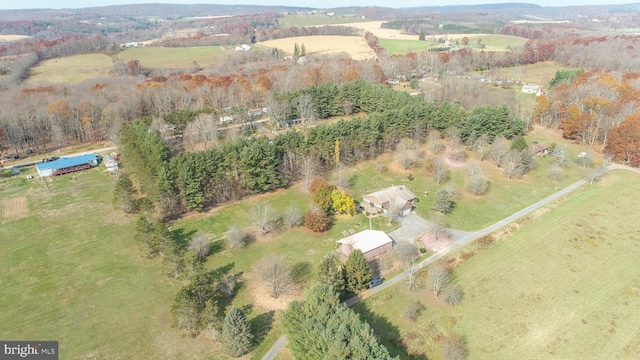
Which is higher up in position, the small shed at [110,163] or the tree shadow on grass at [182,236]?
the small shed at [110,163]

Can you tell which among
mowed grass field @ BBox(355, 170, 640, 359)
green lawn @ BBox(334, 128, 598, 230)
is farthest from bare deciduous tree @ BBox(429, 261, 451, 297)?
green lawn @ BBox(334, 128, 598, 230)

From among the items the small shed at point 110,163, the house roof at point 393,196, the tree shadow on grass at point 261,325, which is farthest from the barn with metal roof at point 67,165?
the house roof at point 393,196

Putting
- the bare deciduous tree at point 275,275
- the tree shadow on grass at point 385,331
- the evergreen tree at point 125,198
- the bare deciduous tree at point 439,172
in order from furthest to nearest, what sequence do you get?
the bare deciduous tree at point 439,172 → the evergreen tree at point 125,198 → the bare deciduous tree at point 275,275 → the tree shadow on grass at point 385,331

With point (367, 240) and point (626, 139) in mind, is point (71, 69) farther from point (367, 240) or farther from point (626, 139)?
point (626, 139)

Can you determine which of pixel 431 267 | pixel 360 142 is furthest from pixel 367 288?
pixel 360 142

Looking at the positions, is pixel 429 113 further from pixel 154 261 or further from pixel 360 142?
pixel 154 261

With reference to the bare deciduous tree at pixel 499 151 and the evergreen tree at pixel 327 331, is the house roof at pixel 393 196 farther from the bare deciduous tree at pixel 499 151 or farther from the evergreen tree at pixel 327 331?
the evergreen tree at pixel 327 331
